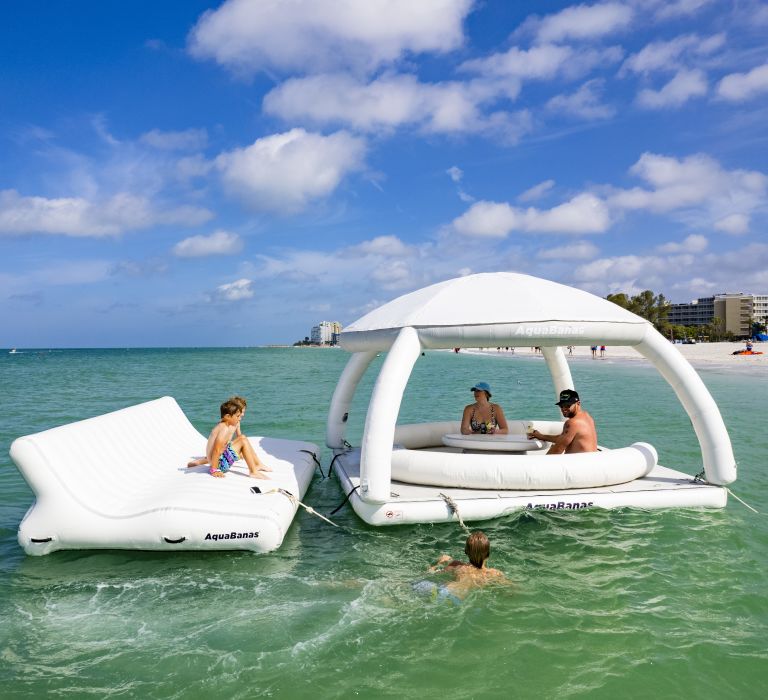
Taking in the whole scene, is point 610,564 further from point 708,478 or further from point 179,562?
point 179,562

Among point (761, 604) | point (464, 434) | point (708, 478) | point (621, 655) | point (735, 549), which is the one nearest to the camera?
point (621, 655)

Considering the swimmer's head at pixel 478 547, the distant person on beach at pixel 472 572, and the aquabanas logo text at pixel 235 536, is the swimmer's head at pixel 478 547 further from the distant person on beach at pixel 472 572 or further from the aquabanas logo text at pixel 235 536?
the aquabanas logo text at pixel 235 536

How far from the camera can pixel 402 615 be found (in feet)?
16.5

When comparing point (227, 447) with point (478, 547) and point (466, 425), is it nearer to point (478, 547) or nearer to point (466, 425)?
point (466, 425)

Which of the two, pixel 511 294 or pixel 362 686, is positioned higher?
pixel 511 294

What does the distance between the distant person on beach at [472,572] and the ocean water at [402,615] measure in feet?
0.46

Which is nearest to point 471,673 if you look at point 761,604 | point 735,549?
point 761,604

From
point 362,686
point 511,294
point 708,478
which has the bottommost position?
point 362,686

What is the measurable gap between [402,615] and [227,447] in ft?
12.3

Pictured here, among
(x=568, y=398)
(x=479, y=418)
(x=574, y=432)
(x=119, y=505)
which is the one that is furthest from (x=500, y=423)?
(x=119, y=505)

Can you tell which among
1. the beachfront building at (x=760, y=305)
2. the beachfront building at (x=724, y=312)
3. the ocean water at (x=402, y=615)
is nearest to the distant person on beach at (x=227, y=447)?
the ocean water at (x=402, y=615)

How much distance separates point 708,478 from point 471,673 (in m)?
5.21

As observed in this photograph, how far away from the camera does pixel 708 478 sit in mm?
7891

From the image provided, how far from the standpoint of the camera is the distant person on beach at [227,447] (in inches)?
302
